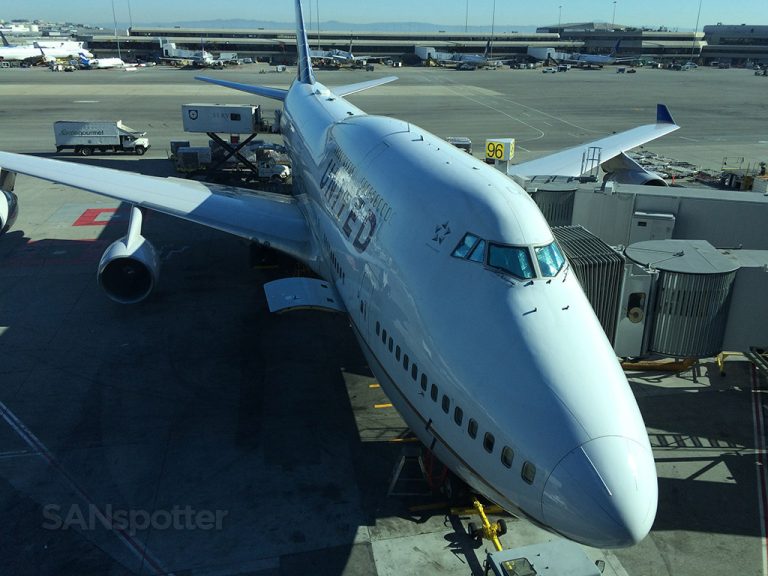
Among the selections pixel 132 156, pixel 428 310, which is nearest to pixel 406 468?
pixel 428 310

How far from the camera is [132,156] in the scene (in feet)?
170

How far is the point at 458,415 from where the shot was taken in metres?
11.1

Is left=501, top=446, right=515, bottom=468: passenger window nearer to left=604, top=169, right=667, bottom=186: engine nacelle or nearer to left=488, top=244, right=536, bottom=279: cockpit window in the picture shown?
left=488, top=244, right=536, bottom=279: cockpit window

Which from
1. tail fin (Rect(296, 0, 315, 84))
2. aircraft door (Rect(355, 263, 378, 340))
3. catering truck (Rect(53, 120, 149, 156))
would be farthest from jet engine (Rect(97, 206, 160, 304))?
catering truck (Rect(53, 120, 149, 156))

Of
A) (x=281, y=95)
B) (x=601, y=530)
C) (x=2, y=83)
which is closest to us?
(x=601, y=530)

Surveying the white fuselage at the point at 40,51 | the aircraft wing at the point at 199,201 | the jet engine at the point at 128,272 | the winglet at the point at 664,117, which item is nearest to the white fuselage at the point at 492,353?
the aircraft wing at the point at 199,201

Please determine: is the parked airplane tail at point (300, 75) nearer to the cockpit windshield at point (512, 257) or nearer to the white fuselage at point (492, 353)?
the white fuselage at point (492, 353)

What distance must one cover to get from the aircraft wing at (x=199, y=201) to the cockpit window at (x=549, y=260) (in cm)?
1183

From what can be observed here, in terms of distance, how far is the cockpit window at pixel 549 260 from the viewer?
12.3 m

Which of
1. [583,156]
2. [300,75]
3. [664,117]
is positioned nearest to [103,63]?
[300,75]

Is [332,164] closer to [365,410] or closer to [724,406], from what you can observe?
[365,410]

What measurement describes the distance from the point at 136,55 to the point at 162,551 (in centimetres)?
19342

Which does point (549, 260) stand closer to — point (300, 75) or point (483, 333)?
point (483, 333)

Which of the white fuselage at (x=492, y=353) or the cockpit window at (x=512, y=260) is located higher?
the cockpit window at (x=512, y=260)
